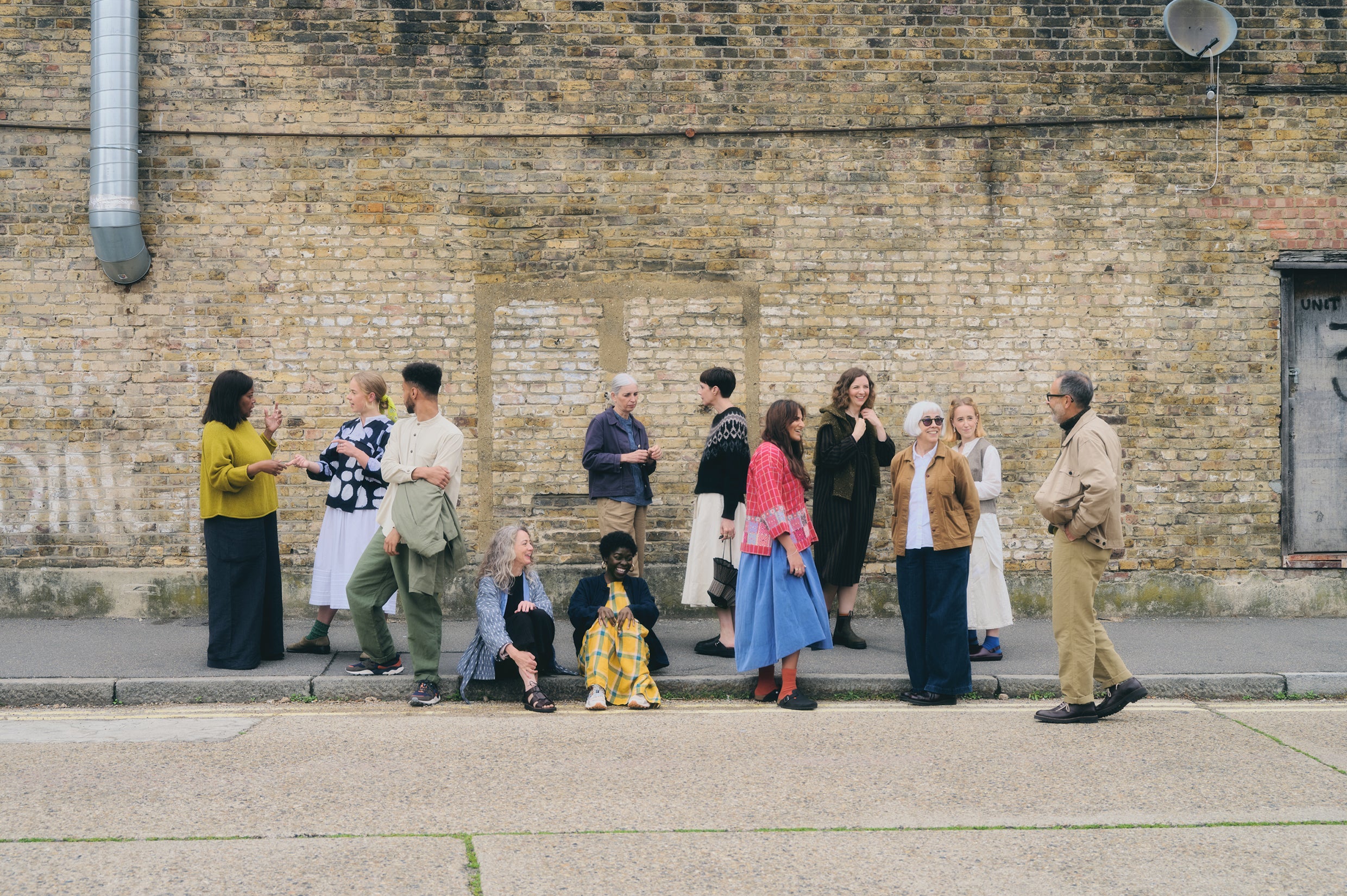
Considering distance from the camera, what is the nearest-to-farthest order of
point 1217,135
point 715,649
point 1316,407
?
point 715,649 < point 1217,135 < point 1316,407

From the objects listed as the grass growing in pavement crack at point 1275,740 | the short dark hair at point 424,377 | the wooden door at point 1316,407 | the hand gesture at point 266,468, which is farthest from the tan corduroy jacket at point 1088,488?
the hand gesture at point 266,468

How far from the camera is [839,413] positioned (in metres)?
7.92

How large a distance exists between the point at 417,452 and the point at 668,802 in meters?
2.93

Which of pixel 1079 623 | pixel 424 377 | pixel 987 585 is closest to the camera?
pixel 1079 623

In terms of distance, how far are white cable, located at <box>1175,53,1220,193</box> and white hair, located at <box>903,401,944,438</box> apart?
405cm

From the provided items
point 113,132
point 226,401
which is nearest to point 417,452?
point 226,401

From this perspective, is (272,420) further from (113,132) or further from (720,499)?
(113,132)

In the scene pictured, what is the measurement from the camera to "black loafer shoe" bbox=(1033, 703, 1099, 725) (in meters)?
6.27

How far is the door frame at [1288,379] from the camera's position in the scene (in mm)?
9625

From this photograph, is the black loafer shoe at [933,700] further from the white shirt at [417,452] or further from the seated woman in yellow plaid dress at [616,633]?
the white shirt at [417,452]

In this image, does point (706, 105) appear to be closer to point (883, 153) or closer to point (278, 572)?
point (883, 153)

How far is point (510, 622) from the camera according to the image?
6754mm

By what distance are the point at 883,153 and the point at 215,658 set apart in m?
6.56

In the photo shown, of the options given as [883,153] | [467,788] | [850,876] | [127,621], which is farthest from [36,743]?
[883,153]
